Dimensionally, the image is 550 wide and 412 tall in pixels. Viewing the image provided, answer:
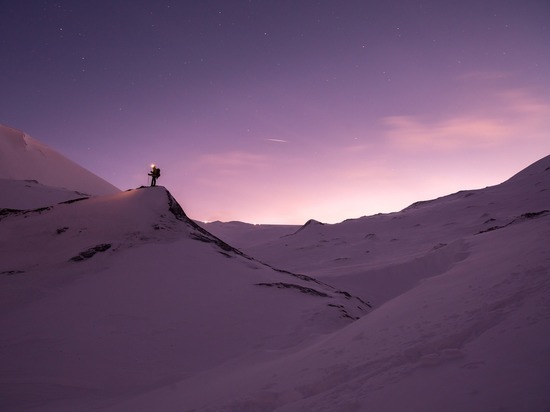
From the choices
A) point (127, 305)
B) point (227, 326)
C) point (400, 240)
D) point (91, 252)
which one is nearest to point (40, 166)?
point (91, 252)

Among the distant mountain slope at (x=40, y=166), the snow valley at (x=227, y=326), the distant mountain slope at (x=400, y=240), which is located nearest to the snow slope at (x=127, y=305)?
the snow valley at (x=227, y=326)

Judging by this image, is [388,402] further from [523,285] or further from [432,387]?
[523,285]

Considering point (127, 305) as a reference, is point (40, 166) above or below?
above

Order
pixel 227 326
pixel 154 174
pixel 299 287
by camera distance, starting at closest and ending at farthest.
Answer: pixel 227 326 → pixel 299 287 → pixel 154 174

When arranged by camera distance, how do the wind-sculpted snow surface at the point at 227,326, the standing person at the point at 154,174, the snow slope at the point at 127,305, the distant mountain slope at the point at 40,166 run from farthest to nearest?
the distant mountain slope at the point at 40,166
the standing person at the point at 154,174
the snow slope at the point at 127,305
the wind-sculpted snow surface at the point at 227,326

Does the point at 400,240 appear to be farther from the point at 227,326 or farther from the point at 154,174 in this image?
the point at 227,326

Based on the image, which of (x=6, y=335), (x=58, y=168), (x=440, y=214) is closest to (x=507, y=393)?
(x=6, y=335)

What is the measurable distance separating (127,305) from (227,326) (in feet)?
8.76

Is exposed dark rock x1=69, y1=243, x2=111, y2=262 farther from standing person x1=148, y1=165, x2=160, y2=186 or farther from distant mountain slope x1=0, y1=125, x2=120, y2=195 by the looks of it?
distant mountain slope x1=0, y1=125, x2=120, y2=195

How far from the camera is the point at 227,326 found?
9094 mm

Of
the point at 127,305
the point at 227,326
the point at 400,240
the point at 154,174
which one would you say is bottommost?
the point at 227,326

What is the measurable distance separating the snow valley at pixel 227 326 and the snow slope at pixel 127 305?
0.14 ft

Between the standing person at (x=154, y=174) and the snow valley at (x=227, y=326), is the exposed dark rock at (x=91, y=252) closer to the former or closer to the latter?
the snow valley at (x=227, y=326)

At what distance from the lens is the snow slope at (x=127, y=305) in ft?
22.9
